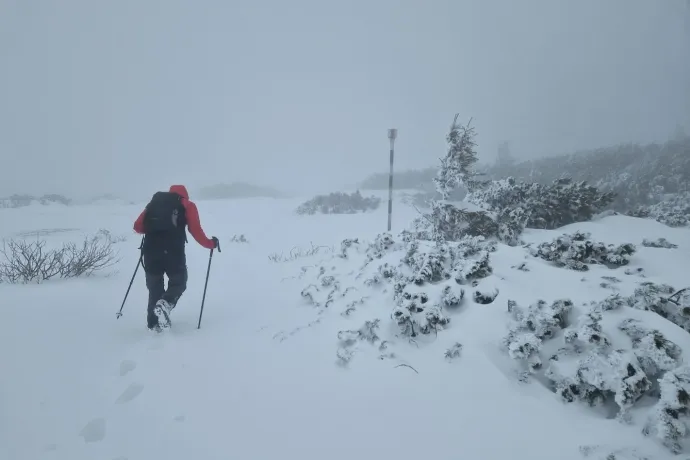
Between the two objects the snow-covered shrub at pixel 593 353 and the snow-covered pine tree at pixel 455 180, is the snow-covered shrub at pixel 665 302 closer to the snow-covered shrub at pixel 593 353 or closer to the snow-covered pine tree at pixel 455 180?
the snow-covered shrub at pixel 593 353

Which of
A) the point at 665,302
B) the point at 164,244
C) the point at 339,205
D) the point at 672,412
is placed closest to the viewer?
the point at 672,412

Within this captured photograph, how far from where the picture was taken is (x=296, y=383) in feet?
9.51

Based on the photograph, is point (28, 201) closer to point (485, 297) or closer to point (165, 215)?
point (165, 215)

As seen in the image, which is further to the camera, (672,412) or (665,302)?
(665,302)

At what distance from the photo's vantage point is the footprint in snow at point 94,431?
2237 mm

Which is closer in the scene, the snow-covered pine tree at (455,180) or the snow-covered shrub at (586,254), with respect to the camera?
the snow-covered shrub at (586,254)

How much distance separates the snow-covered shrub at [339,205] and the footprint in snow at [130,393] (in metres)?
14.1

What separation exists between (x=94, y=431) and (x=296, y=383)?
5.23ft

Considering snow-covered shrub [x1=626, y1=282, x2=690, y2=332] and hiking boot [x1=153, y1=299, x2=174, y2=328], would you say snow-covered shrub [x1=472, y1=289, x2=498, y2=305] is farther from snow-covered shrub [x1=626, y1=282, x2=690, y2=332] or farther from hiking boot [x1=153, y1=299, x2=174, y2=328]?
hiking boot [x1=153, y1=299, x2=174, y2=328]

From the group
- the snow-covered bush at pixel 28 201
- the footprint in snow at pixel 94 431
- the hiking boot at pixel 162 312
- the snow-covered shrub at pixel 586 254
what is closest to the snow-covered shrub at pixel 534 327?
the snow-covered shrub at pixel 586 254

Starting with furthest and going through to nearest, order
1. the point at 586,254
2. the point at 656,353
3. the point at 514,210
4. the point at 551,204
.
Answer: the point at 551,204, the point at 514,210, the point at 586,254, the point at 656,353

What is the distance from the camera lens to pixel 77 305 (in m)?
4.51

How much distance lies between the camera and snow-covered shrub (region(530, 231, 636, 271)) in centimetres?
365

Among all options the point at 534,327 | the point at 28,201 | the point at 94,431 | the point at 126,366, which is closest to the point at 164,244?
the point at 126,366
